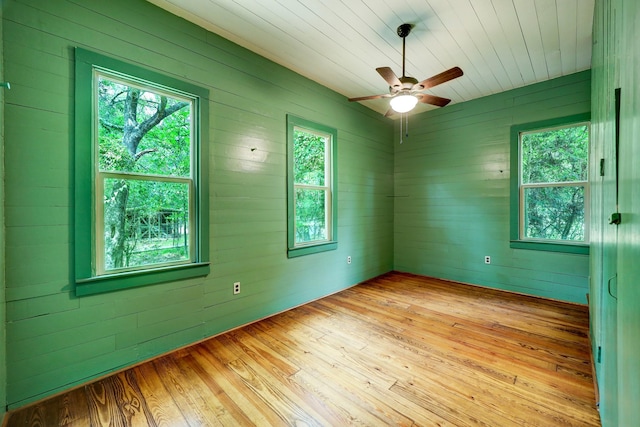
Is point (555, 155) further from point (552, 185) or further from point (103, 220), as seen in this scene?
point (103, 220)

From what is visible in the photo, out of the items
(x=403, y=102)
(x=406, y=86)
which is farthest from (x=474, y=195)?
(x=406, y=86)

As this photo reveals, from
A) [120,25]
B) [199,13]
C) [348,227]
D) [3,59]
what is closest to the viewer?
[3,59]

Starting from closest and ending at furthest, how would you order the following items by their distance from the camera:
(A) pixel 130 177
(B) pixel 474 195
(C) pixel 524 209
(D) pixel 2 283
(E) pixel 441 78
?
(D) pixel 2 283 < (A) pixel 130 177 < (E) pixel 441 78 < (C) pixel 524 209 < (B) pixel 474 195

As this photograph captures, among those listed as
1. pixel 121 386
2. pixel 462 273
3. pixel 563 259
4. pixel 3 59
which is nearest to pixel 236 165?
pixel 3 59

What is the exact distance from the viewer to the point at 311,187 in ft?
11.7

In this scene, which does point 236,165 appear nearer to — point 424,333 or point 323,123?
point 323,123

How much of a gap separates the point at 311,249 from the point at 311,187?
0.85 meters

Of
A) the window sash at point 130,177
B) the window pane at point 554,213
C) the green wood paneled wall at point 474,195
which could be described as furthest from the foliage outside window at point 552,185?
the window sash at point 130,177

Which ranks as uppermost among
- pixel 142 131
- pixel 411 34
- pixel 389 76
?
pixel 411 34

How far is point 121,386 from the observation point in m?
1.85

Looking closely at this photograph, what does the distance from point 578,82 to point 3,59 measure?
5552 millimetres

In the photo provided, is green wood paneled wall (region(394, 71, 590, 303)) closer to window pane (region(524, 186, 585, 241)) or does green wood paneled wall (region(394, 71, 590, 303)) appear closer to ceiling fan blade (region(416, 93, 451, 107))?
window pane (region(524, 186, 585, 241))

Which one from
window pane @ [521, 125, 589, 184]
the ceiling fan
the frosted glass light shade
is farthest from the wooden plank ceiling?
window pane @ [521, 125, 589, 184]

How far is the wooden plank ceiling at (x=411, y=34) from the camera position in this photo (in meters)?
2.20
